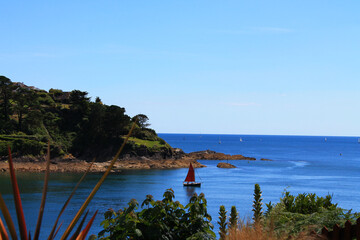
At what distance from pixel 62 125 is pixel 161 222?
87757 mm

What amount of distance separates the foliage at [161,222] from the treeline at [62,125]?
7450 centimetres

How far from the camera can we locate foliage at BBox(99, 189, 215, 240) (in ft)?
16.7

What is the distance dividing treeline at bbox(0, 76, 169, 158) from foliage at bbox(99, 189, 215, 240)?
7450cm

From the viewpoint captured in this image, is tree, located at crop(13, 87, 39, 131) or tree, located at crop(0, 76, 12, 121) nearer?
tree, located at crop(13, 87, 39, 131)

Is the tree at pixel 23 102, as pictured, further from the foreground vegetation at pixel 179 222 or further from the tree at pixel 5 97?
the foreground vegetation at pixel 179 222

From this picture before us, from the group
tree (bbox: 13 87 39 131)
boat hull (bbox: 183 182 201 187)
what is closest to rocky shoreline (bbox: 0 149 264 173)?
tree (bbox: 13 87 39 131)

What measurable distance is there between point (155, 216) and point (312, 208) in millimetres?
3719

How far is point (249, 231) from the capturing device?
4.20m

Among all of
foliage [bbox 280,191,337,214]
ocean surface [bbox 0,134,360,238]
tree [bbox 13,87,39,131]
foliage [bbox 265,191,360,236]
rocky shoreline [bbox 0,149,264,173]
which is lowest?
ocean surface [bbox 0,134,360,238]

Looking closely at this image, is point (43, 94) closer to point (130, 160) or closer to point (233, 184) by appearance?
point (130, 160)

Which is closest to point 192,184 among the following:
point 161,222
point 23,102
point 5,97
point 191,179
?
point 191,179

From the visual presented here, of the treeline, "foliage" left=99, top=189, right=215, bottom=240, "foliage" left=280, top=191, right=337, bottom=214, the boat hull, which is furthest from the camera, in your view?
the treeline

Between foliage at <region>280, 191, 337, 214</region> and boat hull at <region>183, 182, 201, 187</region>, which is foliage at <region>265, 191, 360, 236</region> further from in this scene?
boat hull at <region>183, 182, 201, 187</region>

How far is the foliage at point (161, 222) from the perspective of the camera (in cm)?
508
